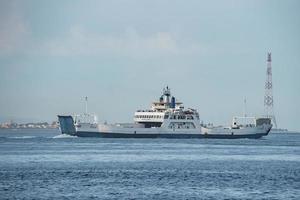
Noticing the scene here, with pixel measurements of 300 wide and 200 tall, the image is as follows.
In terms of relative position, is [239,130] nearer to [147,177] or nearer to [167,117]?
[167,117]

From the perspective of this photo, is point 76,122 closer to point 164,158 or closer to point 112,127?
point 112,127

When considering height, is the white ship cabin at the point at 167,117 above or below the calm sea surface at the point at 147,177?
above

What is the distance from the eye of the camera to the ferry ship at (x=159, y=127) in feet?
563

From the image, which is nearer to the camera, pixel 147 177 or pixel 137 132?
pixel 147 177

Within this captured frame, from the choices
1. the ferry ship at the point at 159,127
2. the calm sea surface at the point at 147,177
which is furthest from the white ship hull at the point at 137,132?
the calm sea surface at the point at 147,177

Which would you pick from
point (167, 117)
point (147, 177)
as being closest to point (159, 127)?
point (167, 117)

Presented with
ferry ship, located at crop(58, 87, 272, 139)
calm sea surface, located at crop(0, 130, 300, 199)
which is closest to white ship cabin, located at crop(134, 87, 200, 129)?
ferry ship, located at crop(58, 87, 272, 139)

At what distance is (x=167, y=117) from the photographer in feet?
567

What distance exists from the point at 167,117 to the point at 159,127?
2.51m

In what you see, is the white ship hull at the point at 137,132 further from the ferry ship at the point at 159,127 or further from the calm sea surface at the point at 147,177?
the calm sea surface at the point at 147,177

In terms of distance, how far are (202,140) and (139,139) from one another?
12.6 meters

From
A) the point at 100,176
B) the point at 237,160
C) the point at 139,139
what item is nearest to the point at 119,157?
the point at 237,160

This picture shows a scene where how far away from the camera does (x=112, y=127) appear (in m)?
171

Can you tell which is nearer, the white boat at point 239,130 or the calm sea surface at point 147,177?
the calm sea surface at point 147,177
